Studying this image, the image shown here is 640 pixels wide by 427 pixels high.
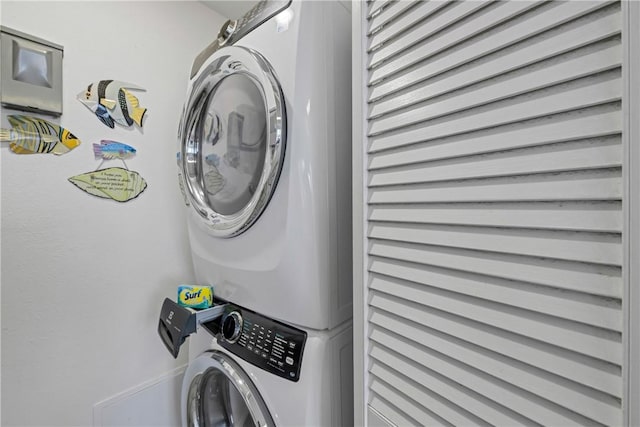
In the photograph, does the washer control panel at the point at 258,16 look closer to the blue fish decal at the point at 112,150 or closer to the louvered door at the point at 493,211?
the louvered door at the point at 493,211

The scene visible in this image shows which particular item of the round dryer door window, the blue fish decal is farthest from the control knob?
the blue fish decal

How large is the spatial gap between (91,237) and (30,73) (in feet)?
2.25

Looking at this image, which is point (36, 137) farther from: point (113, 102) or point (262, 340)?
point (262, 340)

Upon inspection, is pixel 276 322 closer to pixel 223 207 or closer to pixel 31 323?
pixel 223 207

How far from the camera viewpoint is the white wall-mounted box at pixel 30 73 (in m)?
1.10

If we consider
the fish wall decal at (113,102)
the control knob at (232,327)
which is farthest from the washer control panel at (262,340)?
the fish wall decal at (113,102)

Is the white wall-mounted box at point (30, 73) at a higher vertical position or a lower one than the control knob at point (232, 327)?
higher

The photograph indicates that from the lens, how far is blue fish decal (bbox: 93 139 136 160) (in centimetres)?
134

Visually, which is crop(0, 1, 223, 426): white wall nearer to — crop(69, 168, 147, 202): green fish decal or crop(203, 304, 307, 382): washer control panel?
crop(69, 168, 147, 202): green fish decal

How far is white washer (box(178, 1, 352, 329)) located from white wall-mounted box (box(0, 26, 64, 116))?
0.69 meters

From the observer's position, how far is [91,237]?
1325mm

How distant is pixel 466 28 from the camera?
21.4 inches

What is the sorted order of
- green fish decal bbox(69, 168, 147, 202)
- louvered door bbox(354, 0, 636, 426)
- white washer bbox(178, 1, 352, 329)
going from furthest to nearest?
green fish decal bbox(69, 168, 147, 202) → white washer bbox(178, 1, 352, 329) → louvered door bbox(354, 0, 636, 426)

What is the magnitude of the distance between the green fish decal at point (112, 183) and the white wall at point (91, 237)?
0.03 metres
